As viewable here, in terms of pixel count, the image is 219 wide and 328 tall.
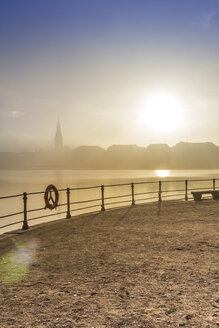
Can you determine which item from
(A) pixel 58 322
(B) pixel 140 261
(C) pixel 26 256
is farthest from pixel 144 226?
(A) pixel 58 322

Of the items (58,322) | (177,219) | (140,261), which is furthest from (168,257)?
(177,219)

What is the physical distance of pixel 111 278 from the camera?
5336mm

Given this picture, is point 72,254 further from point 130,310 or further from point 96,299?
point 130,310

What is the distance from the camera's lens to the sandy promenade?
3.94 m

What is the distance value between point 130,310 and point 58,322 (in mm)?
1046

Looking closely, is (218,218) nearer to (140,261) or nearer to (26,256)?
(140,261)

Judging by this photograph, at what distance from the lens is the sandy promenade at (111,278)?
3939 millimetres

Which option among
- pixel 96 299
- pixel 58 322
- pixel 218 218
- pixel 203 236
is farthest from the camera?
pixel 218 218

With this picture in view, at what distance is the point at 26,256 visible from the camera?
691 centimetres

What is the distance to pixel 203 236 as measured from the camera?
8453mm

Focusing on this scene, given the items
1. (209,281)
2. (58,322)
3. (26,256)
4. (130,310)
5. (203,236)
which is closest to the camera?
(58,322)

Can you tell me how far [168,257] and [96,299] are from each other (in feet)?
8.55

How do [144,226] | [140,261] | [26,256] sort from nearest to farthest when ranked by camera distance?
1. [140,261]
2. [26,256]
3. [144,226]

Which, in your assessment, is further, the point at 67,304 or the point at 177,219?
the point at 177,219
